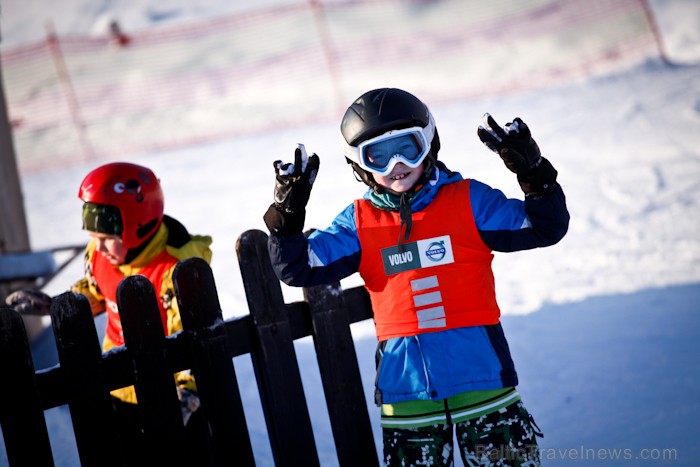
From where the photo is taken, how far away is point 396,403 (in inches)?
111

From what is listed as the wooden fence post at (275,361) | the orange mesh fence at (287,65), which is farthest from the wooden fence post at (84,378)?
the orange mesh fence at (287,65)

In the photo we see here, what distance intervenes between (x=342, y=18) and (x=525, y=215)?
14.0 metres

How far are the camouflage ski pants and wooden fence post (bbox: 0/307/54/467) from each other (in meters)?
1.32

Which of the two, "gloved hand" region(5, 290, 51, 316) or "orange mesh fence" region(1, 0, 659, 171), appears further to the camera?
"orange mesh fence" region(1, 0, 659, 171)

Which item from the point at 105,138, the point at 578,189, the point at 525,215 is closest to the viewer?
the point at 525,215

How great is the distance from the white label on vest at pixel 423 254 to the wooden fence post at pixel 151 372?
3.23 feet

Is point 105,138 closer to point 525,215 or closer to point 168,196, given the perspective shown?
point 168,196

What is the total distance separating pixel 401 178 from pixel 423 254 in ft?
0.96

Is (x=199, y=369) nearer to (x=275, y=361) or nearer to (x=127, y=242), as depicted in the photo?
(x=275, y=361)

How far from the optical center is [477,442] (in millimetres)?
2713

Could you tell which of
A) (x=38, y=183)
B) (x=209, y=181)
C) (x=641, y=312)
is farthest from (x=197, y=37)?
(x=641, y=312)

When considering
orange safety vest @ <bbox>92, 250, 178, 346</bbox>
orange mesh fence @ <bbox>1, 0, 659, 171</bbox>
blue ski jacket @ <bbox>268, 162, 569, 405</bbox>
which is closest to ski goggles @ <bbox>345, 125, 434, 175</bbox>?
blue ski jacket @ <bbox>268, 162, 569, 405</bbox>

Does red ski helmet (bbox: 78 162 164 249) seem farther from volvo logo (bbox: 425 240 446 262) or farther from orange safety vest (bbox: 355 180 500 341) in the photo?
volvo logo (bbox: 425 240 446 262)

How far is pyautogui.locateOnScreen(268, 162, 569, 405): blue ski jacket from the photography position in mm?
2717
